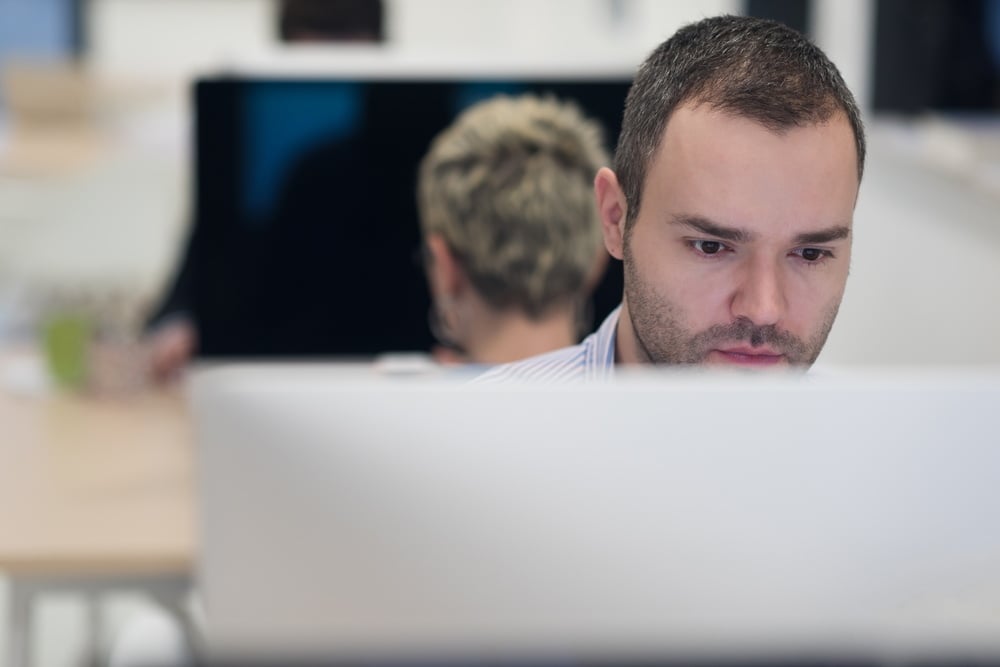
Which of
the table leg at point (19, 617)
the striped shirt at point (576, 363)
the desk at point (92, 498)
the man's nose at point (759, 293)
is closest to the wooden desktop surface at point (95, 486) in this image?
the desk at point (92, 498)

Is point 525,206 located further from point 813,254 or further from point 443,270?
point 813,254

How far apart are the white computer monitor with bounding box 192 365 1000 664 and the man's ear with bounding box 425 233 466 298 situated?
0.60m

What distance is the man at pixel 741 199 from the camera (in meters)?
0.48

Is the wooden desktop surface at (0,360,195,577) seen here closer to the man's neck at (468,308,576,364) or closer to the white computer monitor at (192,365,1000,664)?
the man's neck at (468,308,576,364)

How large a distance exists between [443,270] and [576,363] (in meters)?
0.50

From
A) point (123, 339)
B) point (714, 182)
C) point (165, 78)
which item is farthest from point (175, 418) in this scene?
point (165, 78)

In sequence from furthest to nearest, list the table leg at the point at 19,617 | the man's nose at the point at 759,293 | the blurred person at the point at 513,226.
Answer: the table leg at the point at 19,617
the blurred person at the point at 513,226
the man's nose at the point at 759,293

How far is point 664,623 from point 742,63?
0.22 meters

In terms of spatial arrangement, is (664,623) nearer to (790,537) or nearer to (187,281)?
(790,537)

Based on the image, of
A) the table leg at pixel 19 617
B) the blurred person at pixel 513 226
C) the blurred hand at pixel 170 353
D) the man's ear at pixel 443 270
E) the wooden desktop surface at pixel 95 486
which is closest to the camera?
the blurred person at pixel 513 226

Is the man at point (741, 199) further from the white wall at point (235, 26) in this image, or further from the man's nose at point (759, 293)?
the white wall at point (235, 26)

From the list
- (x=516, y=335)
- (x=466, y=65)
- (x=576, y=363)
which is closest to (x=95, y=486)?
(x=466, y=65)

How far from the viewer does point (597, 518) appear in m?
0.38

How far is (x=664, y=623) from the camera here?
0.38 meters
